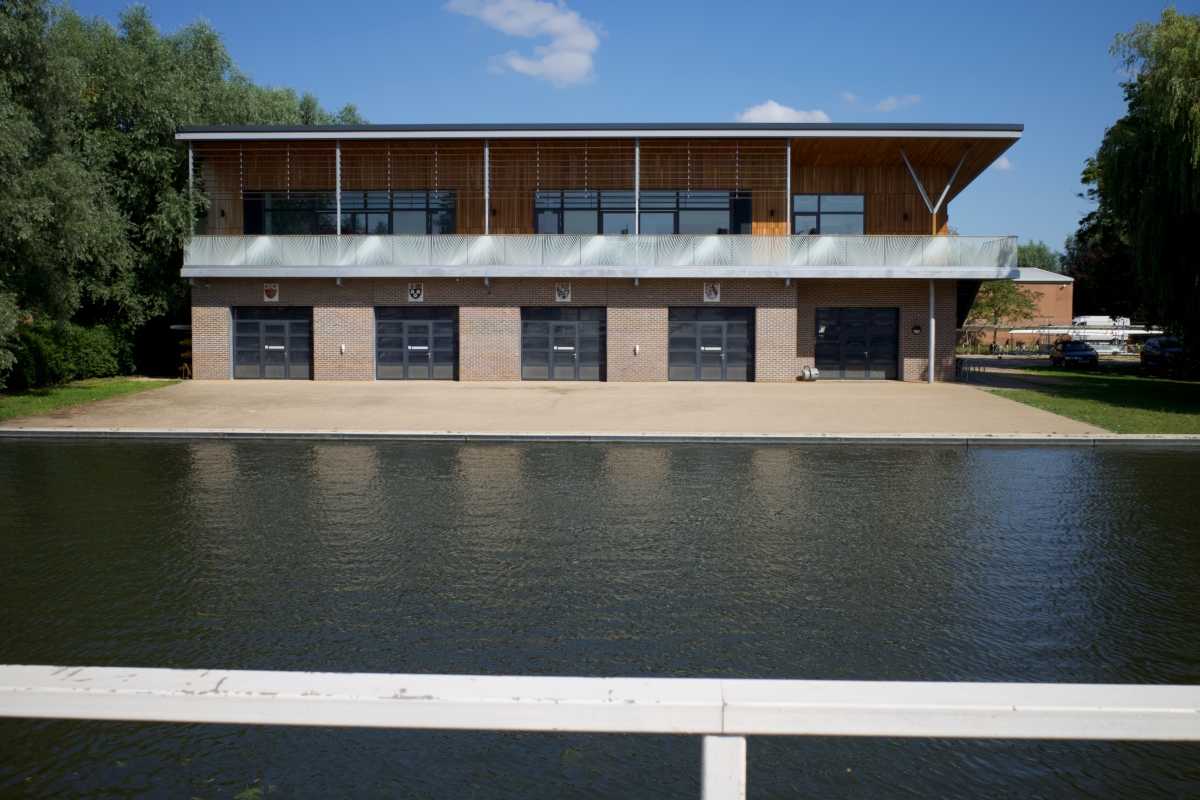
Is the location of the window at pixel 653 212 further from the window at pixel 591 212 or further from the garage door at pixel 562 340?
the garage door at pixel 562 340

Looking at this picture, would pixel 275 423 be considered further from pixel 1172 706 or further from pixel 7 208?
pixel 1172 706

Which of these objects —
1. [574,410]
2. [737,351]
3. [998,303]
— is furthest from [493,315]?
[998,303]

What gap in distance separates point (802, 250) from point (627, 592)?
24924 mm

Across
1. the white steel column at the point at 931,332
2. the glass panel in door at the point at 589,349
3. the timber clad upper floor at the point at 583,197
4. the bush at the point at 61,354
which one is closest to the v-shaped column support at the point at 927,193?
the timber clad upper floor at the point at 583,197

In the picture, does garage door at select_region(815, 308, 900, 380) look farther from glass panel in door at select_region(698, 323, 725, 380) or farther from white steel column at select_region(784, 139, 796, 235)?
glass panel in door at select_region(698, 323, 725, 380)

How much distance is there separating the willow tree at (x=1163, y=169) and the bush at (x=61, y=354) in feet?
95.1

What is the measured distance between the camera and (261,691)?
2.19 metres

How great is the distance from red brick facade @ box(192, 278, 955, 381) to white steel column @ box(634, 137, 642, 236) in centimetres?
204

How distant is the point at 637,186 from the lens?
30250mm

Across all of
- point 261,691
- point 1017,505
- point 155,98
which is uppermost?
point 155,98

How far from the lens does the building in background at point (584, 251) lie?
100 feet

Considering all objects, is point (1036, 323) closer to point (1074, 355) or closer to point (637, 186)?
point (1074, 355)

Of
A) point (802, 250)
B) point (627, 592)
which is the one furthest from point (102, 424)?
point (802, 250)

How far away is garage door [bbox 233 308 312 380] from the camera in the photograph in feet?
105
